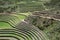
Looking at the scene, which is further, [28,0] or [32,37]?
[28,0]

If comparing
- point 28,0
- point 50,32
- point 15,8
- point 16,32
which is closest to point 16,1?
point 28,0

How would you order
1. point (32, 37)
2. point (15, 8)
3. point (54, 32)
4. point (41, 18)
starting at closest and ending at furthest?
point (32, 37) < point (54, 32) < point (41, 18) < point (15, 8)

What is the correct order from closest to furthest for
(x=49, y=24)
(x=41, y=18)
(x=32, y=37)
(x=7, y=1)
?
(x=32, y=37), (x=49, y=24), (x=41, y=18), (x=7, y=1)

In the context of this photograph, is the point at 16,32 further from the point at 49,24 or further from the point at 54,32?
the point at 49,24

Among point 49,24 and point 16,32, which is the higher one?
point 16,32

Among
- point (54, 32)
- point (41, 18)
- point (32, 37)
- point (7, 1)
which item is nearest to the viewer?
point (32, 37)

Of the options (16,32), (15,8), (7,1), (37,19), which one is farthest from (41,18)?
(7,1)

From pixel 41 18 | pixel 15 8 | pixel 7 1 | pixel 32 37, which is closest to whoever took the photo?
pixel 32 37

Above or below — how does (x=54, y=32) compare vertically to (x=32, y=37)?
below

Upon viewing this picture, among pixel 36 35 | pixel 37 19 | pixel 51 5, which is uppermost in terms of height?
pixel 36 35

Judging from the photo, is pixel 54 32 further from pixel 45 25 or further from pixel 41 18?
pixel 41 18
